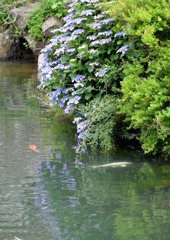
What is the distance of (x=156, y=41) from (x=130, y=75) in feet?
1.73

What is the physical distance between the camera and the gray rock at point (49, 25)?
49.1 feet

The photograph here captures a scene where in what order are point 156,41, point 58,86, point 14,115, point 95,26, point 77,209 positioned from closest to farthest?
point 77,209, point 156,41, point 95,26, point 58,86, point 14,115

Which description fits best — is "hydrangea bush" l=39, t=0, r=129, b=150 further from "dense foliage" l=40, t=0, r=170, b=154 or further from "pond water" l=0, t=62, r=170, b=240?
"pond water" l=0, t=62, r=170, b=240

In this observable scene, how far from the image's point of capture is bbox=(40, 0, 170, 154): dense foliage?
7199 mm

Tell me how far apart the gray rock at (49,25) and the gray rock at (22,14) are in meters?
1.77

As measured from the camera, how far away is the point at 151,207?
6.04 meters

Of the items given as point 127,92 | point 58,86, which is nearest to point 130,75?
point 127,92

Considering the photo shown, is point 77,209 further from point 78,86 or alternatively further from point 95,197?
point 78,86

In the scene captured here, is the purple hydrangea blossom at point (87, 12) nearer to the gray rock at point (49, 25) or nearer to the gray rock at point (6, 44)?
the gray rock at point (49, 25)

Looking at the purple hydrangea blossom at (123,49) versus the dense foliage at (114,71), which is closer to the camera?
the dense foliage at (114,71)

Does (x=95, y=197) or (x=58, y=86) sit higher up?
(x=58, y=86)

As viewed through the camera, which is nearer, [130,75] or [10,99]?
[130,75]

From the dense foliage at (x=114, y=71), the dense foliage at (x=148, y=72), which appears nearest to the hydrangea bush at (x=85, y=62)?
the dense foliage at (x=114, y=71)

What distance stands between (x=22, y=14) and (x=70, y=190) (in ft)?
38.5
